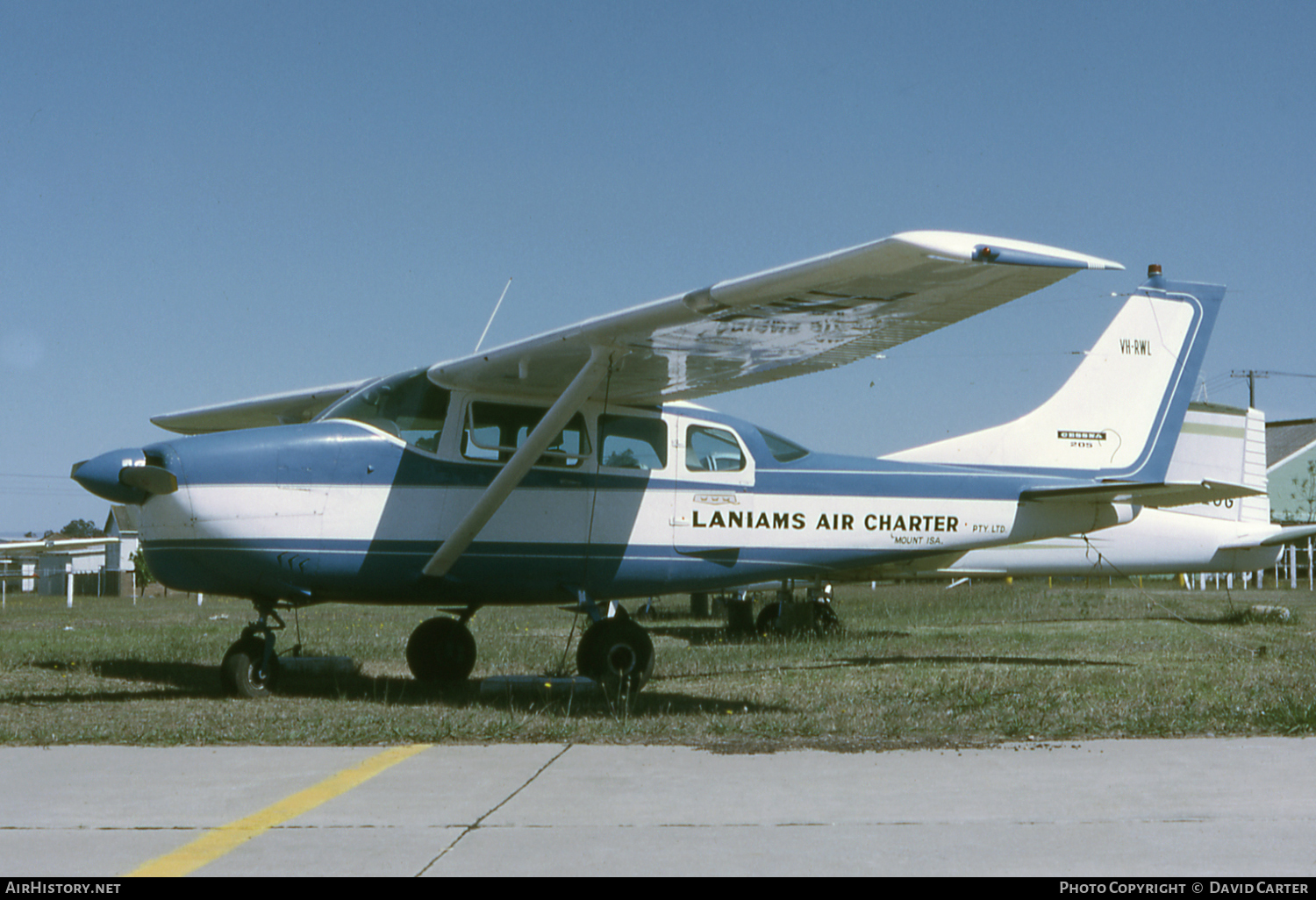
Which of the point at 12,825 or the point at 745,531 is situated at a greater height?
the point at 745,531

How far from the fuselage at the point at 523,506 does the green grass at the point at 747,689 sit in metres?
0.94

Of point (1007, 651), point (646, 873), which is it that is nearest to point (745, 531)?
point (1007, 651)

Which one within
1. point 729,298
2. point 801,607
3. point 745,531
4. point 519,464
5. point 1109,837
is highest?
point 729,298

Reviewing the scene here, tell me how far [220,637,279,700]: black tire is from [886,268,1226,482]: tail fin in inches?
306

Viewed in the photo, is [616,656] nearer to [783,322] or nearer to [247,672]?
[247,672]

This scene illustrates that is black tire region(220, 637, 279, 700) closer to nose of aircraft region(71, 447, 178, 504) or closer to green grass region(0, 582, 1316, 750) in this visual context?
green grass region(0, 582, 1316, 750)

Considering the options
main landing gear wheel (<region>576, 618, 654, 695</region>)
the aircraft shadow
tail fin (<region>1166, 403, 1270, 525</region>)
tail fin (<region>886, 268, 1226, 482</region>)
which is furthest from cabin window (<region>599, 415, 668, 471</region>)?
tail fin (<region>1166, 403, 1270, 525</region>)

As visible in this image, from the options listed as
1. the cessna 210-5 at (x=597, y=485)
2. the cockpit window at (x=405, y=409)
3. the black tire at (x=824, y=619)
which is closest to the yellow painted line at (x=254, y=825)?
the cessna 210-5 at (x=597, y=485)

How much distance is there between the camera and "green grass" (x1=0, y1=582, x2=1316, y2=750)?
6648 mm

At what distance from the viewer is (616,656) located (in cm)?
895

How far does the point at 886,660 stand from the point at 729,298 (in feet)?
19.4

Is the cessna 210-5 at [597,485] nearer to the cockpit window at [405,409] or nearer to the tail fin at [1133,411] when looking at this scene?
the cockpit window at [405,409]

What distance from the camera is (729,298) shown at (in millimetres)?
6754

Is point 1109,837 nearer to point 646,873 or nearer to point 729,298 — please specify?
point 646,873
